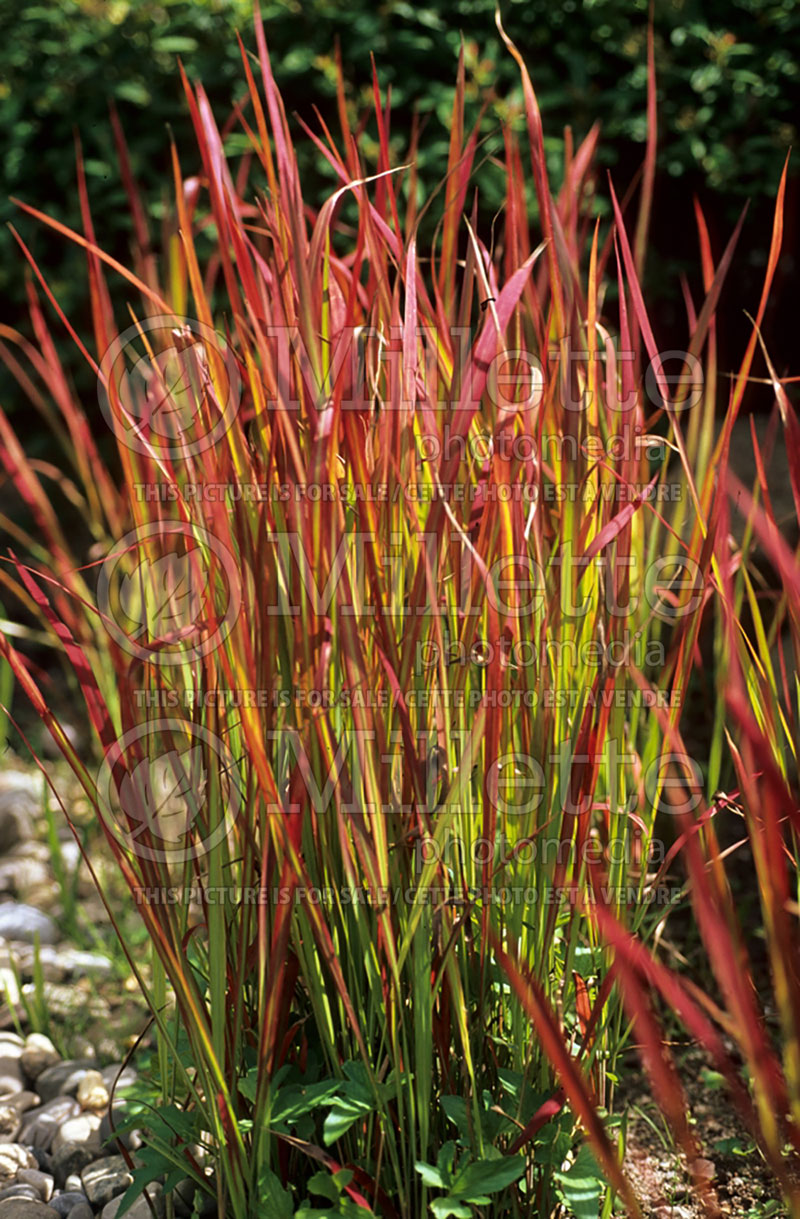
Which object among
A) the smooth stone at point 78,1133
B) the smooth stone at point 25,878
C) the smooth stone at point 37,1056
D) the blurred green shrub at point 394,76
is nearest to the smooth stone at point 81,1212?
the smooth stone at point 78,1133

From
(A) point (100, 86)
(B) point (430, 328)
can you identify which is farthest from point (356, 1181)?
(A) point (100, 86)

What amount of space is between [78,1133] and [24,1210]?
8.2 inches

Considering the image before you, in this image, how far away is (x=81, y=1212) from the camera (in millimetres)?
1267

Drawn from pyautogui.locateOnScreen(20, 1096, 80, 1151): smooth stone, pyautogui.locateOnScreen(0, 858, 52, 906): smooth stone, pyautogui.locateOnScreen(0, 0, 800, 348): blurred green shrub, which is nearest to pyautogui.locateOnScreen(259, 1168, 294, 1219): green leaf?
pyautogui.locateOnScreen(20, 1096, 80, 1151): smooth stone

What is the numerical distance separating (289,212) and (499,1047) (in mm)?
870

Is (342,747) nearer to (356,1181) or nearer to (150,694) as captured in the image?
(150,694)

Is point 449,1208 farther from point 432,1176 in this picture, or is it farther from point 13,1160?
point 13,1160

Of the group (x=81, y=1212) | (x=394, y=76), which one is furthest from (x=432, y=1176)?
(x=394, y=76)

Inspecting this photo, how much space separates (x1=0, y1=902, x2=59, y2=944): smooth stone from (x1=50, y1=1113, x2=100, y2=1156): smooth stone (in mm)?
557

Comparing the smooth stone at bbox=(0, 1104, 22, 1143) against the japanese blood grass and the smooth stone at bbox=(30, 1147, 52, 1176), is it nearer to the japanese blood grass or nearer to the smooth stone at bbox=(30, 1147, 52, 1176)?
the smooth stone at bbox=(30, 1147, 52, 1176)

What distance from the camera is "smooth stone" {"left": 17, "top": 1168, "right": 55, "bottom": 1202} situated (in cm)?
133

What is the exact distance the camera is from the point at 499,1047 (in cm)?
112

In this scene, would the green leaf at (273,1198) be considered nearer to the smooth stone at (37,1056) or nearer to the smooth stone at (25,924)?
the smooth stone at (37,1056)

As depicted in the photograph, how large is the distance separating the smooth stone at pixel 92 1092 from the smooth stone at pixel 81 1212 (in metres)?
0.24
